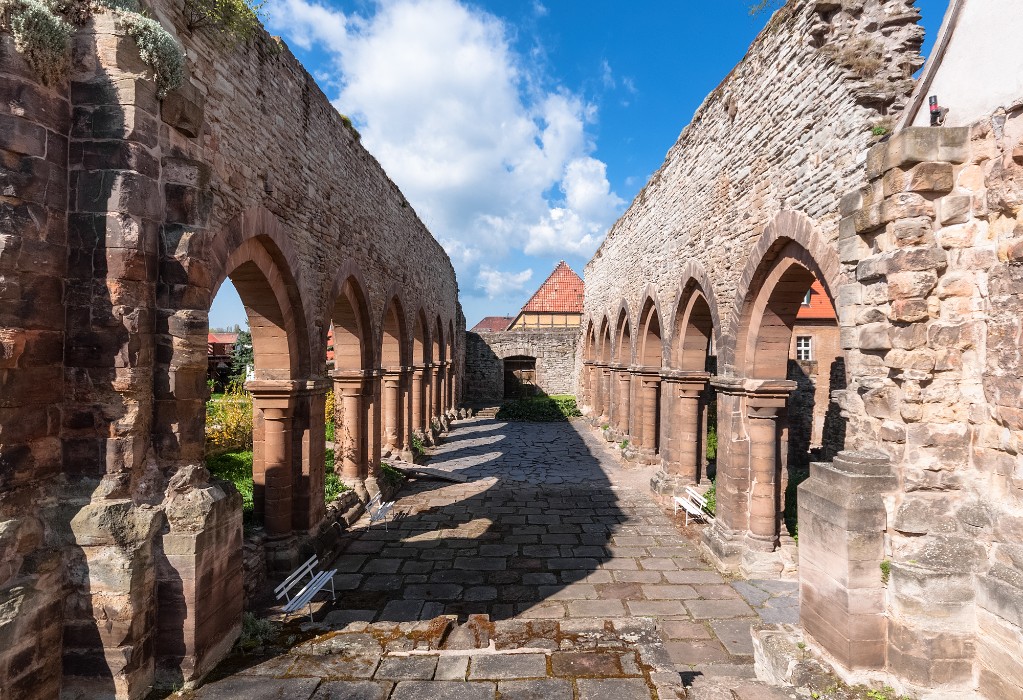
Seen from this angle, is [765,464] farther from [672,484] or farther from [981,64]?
[981,64]

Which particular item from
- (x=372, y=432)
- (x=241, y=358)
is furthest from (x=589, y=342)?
(x=241, y=358)

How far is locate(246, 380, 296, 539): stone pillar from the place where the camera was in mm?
6281

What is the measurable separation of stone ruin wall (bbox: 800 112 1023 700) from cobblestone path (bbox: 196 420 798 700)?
44.7 inches

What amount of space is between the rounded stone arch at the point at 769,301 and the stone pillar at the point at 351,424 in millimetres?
5999

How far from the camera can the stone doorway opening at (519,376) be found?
83.1ft

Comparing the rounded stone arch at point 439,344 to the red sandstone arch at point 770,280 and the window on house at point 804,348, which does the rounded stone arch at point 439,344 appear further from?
the red sandstone arch at point 770,280

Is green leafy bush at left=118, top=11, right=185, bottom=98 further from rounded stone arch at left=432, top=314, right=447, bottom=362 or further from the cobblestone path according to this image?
rounded stone arch at left=432, top=314, right=447, bottom=362

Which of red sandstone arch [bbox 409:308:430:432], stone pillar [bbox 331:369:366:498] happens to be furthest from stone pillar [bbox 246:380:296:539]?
red sandstone arch [bbox 409:308:430:432]

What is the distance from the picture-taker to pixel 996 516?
302cm

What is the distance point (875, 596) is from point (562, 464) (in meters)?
9.56

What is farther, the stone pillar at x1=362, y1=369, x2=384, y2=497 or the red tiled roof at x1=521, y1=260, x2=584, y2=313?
the red tiled roof at x1=521, y1=260, x2=584, y2=313

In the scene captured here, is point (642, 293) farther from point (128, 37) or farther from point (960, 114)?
point (128, 37)

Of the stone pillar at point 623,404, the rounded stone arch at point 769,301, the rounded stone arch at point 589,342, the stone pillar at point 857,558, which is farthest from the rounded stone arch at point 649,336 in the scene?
the stone pillar at point 857,558

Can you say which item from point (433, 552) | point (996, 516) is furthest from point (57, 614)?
point (996, 516)
